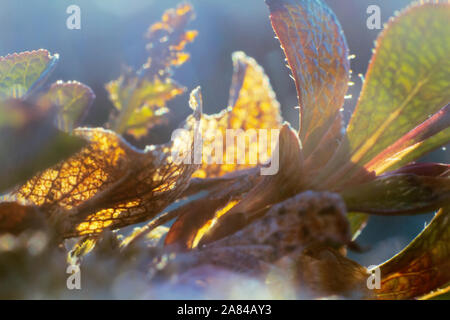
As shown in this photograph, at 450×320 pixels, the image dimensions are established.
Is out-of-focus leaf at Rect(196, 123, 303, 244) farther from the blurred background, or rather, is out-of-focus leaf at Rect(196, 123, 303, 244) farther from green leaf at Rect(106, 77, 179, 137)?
green leaf at Rect(106, 77, 179, 137)

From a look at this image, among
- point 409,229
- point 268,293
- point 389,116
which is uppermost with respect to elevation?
point 409,229

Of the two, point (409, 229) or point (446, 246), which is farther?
point (409, 229)

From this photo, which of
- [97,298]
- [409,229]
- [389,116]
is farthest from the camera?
[409,229]

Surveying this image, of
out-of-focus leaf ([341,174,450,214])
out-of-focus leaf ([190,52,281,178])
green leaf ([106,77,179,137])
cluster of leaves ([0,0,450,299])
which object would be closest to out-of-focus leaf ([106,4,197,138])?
green leaf ([106,77,179,137])

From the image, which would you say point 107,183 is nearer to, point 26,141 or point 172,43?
point 26,141

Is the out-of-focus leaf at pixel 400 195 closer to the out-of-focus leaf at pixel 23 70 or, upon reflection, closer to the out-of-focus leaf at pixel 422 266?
the out-of-focus leaf at pixel 422 266

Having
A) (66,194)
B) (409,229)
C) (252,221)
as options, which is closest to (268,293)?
(252,221)

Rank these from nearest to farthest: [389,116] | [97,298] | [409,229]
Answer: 1. [97,298]
2. [389,116]
3. [409,229]

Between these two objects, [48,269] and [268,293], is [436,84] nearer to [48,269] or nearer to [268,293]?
[268,293]
